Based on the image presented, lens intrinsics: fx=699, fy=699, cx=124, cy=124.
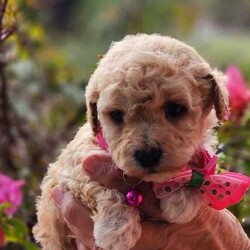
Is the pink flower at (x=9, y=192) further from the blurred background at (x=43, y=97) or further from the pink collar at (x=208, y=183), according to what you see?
the pink collar at (x=208, y=183)

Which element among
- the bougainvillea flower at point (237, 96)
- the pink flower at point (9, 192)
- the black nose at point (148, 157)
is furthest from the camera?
the bougainvillea flower at point (237, 96)

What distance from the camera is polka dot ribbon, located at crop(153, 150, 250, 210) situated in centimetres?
180

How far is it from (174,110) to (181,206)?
256 millimetres

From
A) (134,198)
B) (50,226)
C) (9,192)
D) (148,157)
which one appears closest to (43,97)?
(9,192)

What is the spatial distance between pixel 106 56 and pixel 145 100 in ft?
0.68

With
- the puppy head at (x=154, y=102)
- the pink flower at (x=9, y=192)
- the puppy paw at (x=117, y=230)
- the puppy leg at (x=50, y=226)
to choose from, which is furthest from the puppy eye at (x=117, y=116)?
the pink flower at (x=9, y=192)

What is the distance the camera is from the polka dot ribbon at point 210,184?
1802 mm

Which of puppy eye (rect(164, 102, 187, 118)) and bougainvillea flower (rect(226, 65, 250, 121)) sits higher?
puppy eye (rect(164, 102, 187, 118))

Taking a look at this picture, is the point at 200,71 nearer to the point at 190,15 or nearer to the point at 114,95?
the point at 114,95

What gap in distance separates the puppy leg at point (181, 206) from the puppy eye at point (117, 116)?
247mm

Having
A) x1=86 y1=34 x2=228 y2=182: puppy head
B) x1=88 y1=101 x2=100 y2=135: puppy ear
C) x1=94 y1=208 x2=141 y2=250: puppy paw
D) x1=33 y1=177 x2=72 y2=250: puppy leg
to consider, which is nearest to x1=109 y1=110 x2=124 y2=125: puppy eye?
x1=86 y1=34 x2=228 y2=182: puppy head

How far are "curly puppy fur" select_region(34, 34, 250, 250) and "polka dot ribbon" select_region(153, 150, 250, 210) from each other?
24 mm

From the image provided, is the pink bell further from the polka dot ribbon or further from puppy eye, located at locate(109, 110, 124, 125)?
puppy eye, located at locate(109, 110, 124, 125)

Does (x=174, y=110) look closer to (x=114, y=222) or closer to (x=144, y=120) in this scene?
(x=144, y=120)
